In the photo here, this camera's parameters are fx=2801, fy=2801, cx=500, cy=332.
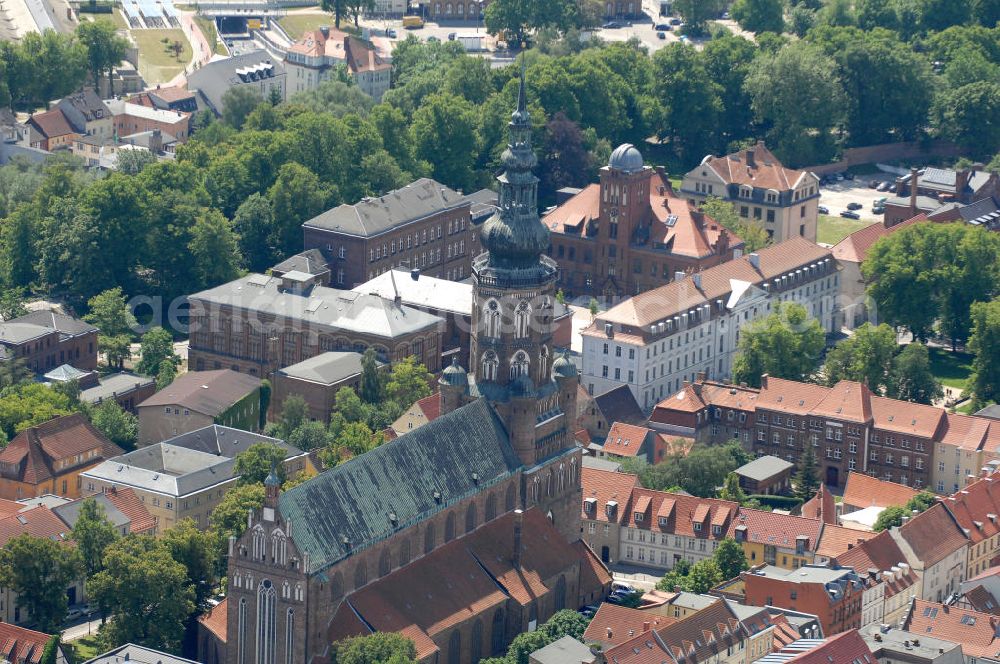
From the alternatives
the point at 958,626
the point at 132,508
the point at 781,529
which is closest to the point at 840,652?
the point at 958,626

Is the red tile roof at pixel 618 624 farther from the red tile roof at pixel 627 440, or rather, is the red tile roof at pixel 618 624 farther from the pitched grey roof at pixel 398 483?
the red tile roof at pixel 627 440

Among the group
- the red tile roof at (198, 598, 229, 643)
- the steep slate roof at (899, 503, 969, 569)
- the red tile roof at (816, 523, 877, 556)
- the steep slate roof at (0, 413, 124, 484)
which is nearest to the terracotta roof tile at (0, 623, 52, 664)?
the red tile roof at (198, 598, 229, 643)

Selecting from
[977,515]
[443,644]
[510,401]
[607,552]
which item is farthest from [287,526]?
[977,515]

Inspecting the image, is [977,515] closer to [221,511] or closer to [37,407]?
[221,511]

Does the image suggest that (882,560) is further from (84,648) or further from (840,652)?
(84,648)

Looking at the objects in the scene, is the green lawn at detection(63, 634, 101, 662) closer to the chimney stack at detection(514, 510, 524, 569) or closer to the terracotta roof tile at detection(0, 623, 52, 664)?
the terracotta roof tile at detection(0, 623, 52, 664)

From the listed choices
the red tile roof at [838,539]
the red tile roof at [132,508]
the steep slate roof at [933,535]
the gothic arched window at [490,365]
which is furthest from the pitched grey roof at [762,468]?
the red tile roof at [132,508]
